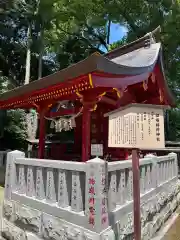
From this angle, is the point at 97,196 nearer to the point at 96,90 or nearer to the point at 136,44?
the point at 96,90

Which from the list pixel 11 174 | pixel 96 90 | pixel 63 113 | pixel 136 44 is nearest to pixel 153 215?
pixel 11 174

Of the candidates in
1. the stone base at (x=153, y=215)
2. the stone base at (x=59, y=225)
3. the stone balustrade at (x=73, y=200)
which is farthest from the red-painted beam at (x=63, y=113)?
the stone base at (x=59, y=225)

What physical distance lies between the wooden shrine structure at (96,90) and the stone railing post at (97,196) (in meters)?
1.86

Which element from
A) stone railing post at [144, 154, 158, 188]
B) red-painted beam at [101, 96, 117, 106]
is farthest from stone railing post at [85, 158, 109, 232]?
red-painted beam at [101, 96, 117, 106]

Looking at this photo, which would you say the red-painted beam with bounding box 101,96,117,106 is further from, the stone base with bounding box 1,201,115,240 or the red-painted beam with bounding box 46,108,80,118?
the stone base with bounding box 1,201,115,240

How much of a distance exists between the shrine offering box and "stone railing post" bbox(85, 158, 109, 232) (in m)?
0.40

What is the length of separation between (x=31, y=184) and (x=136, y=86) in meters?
4.90

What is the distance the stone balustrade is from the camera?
3.45 meters

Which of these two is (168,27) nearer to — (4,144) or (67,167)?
(4,144)

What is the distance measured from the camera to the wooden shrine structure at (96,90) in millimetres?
5023

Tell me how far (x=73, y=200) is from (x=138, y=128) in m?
1.50

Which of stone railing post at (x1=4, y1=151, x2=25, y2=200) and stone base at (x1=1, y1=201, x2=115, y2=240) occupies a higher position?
stone railing post at (x1=4, y1=151, x2=25, y2=200)

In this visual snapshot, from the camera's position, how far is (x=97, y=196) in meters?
3.38

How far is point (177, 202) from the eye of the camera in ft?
27.2
